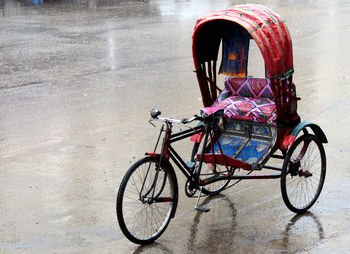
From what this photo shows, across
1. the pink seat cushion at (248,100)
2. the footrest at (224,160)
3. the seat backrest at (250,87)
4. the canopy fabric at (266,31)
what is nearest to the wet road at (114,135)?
the footrest at (224,160)

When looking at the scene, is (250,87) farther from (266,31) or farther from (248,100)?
(266,31)

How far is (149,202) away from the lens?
460cm

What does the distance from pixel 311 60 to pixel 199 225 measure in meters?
7.37

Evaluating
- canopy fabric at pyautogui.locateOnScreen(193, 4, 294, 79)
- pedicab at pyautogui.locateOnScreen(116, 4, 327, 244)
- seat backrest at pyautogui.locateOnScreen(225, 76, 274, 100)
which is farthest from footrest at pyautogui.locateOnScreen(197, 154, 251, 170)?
seat backrest at pyautogui.locateOnScreen(225, 76, 274, 100)

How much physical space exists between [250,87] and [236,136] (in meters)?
0.53

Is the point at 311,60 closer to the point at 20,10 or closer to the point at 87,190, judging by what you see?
the point at 87,190

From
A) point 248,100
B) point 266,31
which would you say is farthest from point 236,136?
point 266,31

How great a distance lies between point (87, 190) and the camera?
18.7ft

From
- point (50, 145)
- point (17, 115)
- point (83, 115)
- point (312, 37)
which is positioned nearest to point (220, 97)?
point (50, 145)

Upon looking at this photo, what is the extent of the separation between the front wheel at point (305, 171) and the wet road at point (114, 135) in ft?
0.38

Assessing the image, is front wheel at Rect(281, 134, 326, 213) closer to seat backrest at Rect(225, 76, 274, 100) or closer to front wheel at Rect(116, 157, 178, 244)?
seat backrest at Rect(225, 76, 274, 100)

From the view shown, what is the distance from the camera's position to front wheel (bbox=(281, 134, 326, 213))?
A: 5.22 metres

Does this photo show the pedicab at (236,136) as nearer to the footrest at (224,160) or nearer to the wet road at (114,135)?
the footrest at (224,160)

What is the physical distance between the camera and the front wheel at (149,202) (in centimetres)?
452
